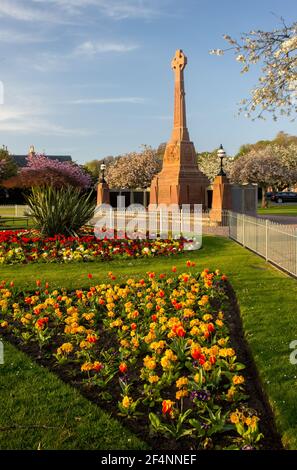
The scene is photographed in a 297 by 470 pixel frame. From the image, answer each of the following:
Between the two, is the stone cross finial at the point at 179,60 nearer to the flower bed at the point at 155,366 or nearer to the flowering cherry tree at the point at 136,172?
the flower bed at the point at 155,366

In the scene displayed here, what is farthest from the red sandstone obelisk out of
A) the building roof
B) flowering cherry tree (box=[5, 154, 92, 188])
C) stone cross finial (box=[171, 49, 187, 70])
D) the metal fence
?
the building roof

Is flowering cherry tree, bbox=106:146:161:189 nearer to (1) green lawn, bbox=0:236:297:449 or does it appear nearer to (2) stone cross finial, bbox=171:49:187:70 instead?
(2) stone cross finial, bbox=171:49:187:70

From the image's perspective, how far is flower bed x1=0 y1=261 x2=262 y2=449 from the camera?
411 cm

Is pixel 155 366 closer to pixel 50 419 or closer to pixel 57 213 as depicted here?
pixel 50 419

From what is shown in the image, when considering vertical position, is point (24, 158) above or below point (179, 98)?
above

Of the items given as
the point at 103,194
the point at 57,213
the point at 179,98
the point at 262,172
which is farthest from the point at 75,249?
the point at 262,172

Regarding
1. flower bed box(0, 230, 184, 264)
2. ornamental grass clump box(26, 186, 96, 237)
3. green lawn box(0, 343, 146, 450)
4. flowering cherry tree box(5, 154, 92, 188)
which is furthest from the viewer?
flowering cherry tree box(5, 154, 92, 188)

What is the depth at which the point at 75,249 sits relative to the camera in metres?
14.5

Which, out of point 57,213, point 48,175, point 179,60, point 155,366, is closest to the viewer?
point 155,366

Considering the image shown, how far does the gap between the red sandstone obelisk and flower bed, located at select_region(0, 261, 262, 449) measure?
2247 centimetres

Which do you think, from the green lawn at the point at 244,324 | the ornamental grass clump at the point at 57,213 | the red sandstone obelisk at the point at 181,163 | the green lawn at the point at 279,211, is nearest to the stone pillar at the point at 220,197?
the red sandstone obelisk at the point at 181,163

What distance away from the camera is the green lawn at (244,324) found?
4.24 m

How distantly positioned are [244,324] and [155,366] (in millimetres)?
2209

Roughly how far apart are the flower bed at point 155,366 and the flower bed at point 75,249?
5.49 m
